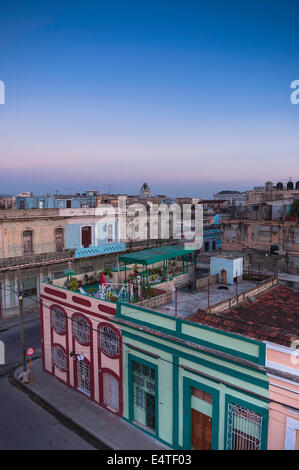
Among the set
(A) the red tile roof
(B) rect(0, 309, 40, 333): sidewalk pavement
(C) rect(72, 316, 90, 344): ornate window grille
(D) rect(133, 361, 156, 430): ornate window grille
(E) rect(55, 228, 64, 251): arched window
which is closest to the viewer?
(A) the red tile roof

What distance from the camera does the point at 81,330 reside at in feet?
49.3

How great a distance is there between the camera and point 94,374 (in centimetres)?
1462

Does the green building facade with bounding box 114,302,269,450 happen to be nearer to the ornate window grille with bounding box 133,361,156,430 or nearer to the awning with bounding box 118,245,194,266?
the ornate window grille with bounding box 133,361,156,430

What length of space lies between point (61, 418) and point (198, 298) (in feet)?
25.2

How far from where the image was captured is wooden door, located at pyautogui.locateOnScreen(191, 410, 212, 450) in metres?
10.8

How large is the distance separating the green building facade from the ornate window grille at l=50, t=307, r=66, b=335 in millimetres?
4391

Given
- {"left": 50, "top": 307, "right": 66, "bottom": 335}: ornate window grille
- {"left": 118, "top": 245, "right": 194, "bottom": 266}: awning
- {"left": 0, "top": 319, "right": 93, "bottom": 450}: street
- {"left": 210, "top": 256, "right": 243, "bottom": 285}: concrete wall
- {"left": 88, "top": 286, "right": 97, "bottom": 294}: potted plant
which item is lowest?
{"left": 0, "top": 319, "right": 93, "bottom": 450}: street

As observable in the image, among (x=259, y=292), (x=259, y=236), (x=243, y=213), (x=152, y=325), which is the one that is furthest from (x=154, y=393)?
(x=243, y=213)

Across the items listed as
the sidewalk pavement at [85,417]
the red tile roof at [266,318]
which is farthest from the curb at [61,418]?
the red tile roof at [266,318]

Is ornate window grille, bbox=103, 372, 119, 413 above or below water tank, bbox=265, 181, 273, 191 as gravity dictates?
below

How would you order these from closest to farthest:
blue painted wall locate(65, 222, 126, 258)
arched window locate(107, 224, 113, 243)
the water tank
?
1. blue painted wall locate(65, 222, 126, 258)
2. arched window locate(107, 224, 113, 243)
3. the water tank

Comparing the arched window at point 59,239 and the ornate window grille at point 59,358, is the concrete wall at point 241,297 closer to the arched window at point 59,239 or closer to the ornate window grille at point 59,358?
the ornate window grille at point 59,358

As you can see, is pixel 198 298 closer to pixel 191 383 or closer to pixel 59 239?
pixel 191 383

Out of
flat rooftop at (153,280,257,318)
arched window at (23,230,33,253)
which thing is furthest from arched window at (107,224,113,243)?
flat rooftop at (153,280,257,318)
